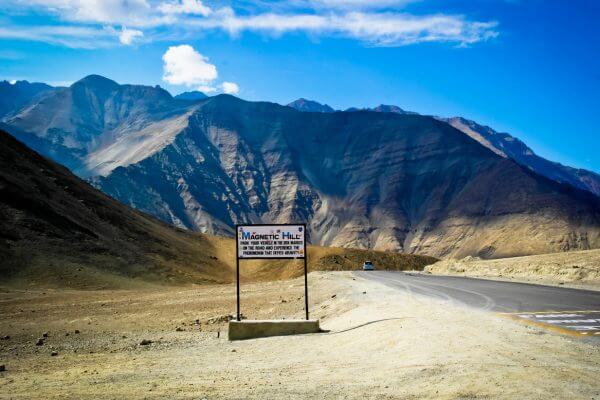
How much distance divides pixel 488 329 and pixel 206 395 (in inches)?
273

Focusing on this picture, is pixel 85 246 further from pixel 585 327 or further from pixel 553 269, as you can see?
pixel 585 327

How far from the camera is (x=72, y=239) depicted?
4859 centimetres

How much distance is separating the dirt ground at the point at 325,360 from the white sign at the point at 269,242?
2.71 metres

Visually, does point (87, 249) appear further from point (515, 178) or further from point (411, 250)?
point (515, 178)

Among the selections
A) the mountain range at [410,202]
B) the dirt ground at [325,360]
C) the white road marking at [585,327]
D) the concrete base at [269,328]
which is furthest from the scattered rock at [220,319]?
the mountain range at [410,202]

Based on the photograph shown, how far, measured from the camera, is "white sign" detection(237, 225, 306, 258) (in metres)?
16.9

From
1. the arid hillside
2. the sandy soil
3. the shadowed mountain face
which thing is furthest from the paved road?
the shadowed mountain face

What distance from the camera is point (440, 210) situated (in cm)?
16662

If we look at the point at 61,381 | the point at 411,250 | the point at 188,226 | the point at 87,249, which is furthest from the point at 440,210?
the point at 61,381

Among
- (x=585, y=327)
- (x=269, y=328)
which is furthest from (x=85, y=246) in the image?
(x=585, y=327)

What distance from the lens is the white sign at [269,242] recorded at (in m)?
16.9

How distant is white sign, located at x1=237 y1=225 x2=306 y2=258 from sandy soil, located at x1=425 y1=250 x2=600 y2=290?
15.9 m

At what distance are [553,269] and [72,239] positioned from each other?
39.0 metres

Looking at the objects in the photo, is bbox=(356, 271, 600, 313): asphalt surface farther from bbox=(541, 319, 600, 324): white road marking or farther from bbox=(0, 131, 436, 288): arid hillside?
bbox=(0, 131, 436, 288): arid hillside
